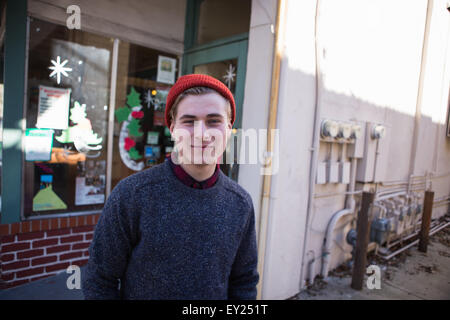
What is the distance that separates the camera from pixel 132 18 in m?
3.57

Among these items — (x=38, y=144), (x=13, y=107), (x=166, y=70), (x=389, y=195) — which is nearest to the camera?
(x=13, y=107)

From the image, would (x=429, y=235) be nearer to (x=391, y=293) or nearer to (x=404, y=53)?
(x=391, y=293)

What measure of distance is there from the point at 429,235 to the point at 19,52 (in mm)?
4441

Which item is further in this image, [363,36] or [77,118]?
[363,36]

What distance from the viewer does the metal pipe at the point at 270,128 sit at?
293 cm

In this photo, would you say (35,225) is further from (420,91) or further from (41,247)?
(420,91)

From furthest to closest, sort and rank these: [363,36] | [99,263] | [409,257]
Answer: [363,36] → [409,257] → [99,263]

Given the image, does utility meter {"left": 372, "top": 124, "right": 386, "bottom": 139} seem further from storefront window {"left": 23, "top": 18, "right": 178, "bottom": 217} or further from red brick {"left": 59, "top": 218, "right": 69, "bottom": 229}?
red brick {"left": 59, "top": 218, "right": 69, "bottom": 229}

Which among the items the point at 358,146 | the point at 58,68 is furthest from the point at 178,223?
the point at 358,146

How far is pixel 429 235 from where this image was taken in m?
2.49

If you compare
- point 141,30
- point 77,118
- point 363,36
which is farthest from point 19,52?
point 363,36

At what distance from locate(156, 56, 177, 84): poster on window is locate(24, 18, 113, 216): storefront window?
71 centimetres

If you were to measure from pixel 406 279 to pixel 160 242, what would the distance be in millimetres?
3184

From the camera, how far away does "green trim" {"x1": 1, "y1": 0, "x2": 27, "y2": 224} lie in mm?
2807
